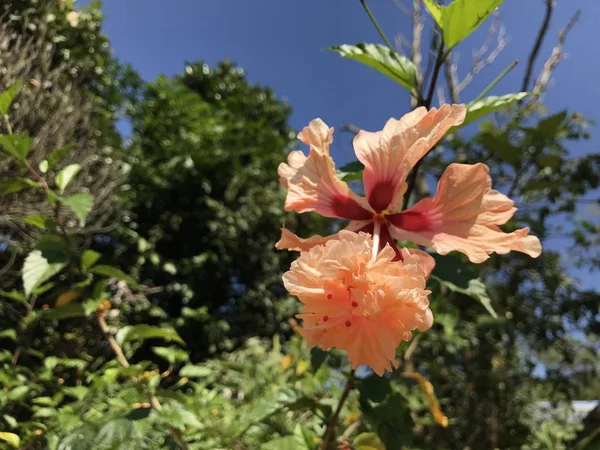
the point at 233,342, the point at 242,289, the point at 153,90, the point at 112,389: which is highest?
the point at 153,90

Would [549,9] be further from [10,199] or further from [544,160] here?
[10,199]

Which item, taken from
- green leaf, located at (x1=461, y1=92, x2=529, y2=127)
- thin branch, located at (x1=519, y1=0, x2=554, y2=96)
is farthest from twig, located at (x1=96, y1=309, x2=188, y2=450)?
thin branch, located at (x1=519, y1=0, x2=554, y2=96)

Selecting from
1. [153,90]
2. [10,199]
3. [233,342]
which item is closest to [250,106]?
[153,90]

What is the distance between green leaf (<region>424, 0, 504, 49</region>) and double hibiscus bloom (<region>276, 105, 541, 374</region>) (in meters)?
0.18

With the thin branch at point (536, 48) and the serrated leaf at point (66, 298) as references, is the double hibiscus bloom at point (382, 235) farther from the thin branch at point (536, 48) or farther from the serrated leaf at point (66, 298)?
the thin branch at point (536, 48)

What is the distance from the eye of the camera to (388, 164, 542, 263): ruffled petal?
58 cm

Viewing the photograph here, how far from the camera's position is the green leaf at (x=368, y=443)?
866 mm

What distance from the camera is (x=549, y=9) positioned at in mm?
2277

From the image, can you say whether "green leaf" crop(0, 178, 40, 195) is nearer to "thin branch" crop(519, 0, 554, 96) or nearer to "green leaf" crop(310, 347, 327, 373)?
"green leaf" crop(310, 347, 327, 373)

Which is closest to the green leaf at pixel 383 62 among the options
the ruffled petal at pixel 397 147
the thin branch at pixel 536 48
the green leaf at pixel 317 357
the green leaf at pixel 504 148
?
the ruffled petal at pixel 397 147

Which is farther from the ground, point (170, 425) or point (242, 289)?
point (242, 289)

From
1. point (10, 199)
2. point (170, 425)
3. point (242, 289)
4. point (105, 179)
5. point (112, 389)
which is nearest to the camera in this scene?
point (170, 425)

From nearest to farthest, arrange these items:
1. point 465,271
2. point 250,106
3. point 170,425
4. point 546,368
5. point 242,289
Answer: point 465,271, point 170,425, point 546,368, point 242,289, point 250,106

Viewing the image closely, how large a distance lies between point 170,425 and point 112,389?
43.0 inches
